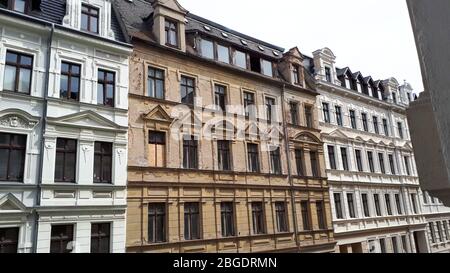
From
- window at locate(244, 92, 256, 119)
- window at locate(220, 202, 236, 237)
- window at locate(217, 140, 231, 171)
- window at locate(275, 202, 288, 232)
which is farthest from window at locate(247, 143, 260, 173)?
window at locate(220, 202, 236, 237)

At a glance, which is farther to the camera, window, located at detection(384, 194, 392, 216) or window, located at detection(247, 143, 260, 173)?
window, located at detection(384, 194, 392, 216)

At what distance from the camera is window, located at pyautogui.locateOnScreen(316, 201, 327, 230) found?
17125 mm

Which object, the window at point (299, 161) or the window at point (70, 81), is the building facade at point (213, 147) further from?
the window at point (70, 81)

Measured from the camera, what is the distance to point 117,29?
42.7 feet

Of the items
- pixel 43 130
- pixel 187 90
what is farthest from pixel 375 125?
pixel 43 130

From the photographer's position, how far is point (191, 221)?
12852 mm

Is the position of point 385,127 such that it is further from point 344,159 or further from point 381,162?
point 344,159

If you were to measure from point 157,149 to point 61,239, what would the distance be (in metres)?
4.34

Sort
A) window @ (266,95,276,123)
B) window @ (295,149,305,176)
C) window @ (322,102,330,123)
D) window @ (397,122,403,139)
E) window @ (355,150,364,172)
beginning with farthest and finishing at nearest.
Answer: window @ (397,122,403,139)
window @ (355,150,364,172)
window @ (322,102,330,123)
window @ (295,149,305,176)
window @ (266,95,276,123)

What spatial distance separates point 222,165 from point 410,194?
50.6 ft

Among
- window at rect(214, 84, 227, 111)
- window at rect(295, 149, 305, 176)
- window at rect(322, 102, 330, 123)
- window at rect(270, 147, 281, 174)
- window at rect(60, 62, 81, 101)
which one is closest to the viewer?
window at rect(60, 62, 81, 101)

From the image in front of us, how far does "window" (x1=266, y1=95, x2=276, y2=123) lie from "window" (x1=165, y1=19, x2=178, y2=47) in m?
5.46

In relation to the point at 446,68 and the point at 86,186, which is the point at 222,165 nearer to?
the point at 86,186

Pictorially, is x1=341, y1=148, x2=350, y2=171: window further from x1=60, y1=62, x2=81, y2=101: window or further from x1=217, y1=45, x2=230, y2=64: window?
x1=60, y1=62, x2=81, y2=101: window
